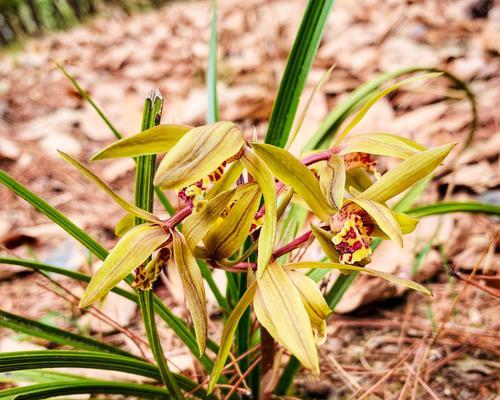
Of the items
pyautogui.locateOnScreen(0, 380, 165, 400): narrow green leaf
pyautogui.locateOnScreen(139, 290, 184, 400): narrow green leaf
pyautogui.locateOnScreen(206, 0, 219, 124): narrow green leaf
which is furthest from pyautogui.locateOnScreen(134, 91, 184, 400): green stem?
pyautogui.locateOnScreen(206, 0, 219, 124): narrow green leaf

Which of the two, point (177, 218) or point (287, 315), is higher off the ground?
point (177, 218)

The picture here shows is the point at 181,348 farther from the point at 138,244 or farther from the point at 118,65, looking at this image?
the point at 118,65

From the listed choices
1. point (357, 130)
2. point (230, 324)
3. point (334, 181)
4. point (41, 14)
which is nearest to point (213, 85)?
point (334, 181)

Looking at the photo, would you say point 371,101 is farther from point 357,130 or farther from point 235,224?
point 357,130

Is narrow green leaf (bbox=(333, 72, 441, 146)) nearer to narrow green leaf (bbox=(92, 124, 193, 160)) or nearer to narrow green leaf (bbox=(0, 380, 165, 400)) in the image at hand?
narrow green leaf (bbox=(92, 124, 193, 160))

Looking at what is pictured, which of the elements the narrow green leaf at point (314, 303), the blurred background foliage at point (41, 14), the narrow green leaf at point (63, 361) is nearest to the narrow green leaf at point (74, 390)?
the narrow green leaf at point (63, 361)

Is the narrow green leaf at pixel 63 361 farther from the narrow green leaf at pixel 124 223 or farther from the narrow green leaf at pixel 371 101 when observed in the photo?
the narrow green leaf at pixel 371 101

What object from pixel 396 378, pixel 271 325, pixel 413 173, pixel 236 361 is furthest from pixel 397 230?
pixel 396 378
